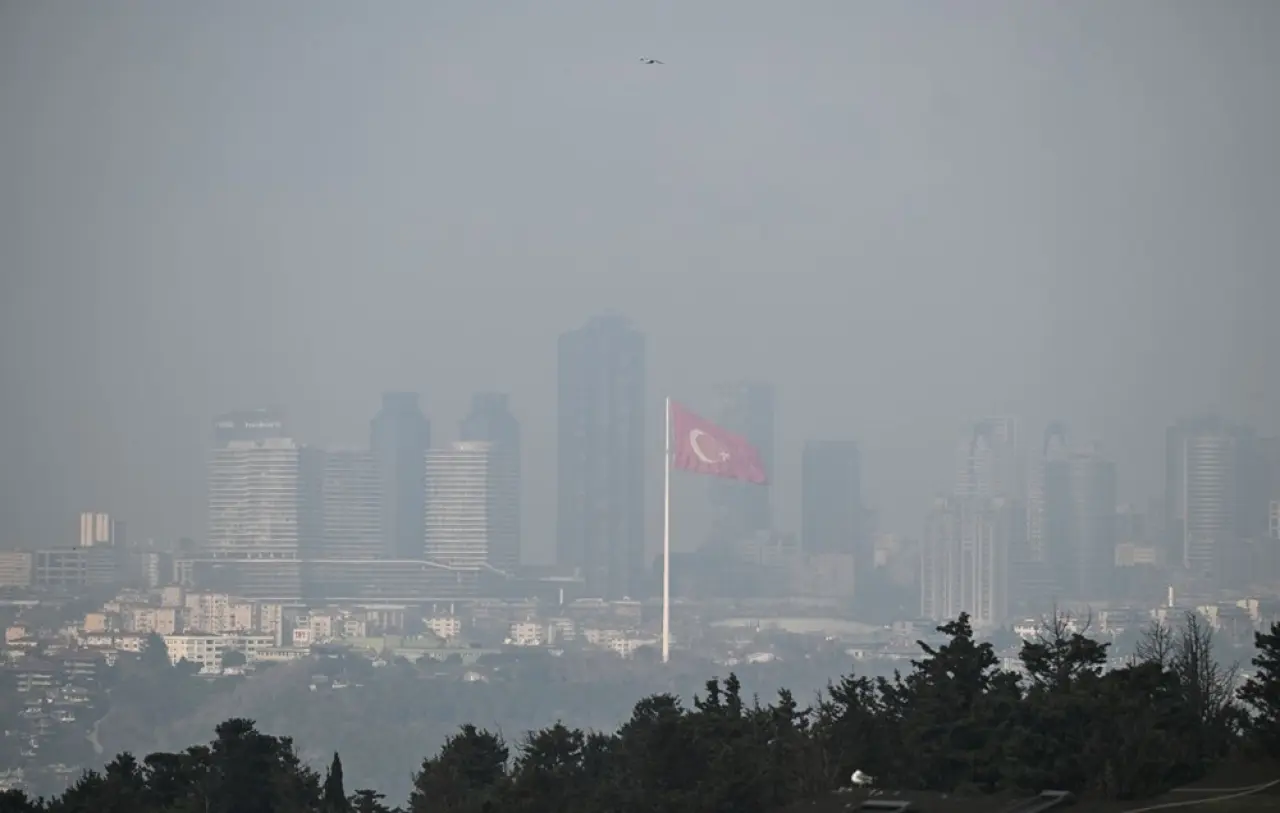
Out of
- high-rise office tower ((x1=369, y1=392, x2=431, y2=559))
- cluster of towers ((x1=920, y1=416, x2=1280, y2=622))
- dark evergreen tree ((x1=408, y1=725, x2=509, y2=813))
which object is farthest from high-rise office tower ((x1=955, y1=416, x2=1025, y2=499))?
dark evergreen tree ((x1=408, y1=725, x2=509, y2=813))

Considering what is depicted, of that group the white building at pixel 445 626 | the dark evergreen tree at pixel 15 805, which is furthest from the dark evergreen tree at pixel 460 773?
the white building at pixel 445 626

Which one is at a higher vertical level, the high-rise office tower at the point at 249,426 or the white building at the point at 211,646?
the high-rise office tower at the point at 249,426

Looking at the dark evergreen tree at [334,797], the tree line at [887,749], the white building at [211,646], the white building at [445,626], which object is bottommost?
the white building at [211,646]

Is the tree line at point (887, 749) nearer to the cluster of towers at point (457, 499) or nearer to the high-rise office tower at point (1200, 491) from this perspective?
the high-rise office tower at point (1200, 491)

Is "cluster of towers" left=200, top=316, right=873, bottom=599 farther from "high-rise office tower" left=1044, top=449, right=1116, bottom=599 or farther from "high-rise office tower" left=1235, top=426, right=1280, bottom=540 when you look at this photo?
"high-rise office tower" left=1235, top=426, right=1280, bottom=540

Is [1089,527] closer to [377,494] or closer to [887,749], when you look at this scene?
[377,494]

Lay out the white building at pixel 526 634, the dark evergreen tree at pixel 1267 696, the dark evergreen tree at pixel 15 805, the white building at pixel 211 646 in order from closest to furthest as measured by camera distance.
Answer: the dark evergreen tree at pixel 1267 696, the dark evergreen tree at pixel 15 805, the white building at pixel 211 646, the white building at pixel 526 634

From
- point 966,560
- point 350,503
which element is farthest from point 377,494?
point 966,560
